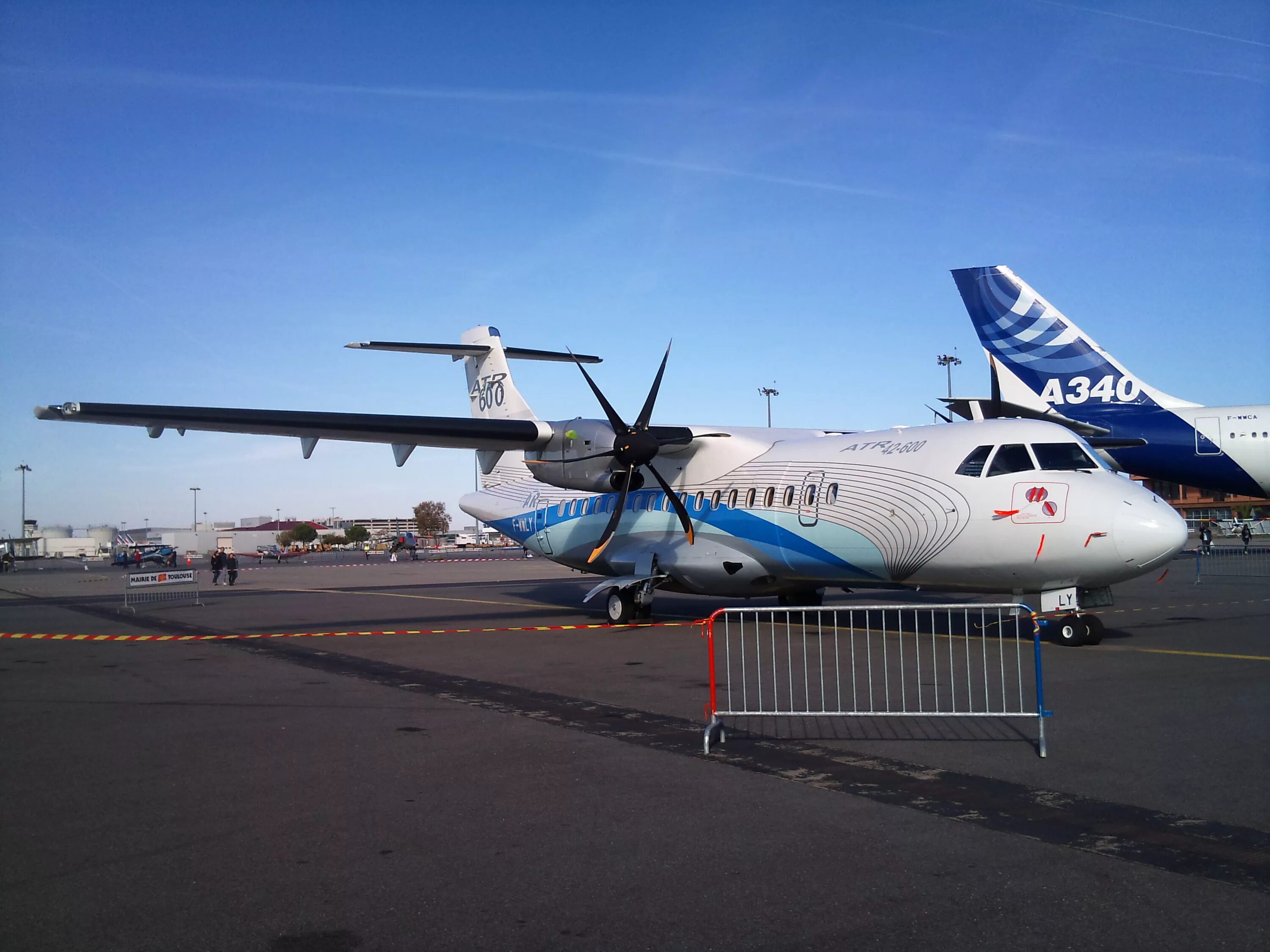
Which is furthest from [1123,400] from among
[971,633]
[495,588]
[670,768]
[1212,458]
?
[670,768]

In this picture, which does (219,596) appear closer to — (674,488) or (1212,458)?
(674,488)

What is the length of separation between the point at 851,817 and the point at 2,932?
13.9 feet

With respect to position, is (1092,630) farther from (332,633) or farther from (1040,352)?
(1040,352)

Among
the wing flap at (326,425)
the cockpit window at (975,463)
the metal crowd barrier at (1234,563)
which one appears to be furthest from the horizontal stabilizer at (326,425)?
the metal crowd barrier at (1234,563)

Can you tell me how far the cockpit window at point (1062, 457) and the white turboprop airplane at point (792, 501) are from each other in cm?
2

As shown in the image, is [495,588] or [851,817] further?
[495,588]

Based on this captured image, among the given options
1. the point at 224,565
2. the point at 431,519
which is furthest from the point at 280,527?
the point at 224,565

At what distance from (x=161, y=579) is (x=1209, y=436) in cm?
2854

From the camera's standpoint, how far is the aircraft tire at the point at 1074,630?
1207cm

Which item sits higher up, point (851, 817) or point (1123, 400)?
point (1123, 400)

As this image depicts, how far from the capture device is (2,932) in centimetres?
403

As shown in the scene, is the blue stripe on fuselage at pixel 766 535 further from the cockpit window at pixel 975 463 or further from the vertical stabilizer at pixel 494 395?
the vertical stabilizer at pixel 494 395

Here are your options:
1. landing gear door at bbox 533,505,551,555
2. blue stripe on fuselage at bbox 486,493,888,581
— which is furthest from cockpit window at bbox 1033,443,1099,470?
landing gear door at bbox 533,505,551,555

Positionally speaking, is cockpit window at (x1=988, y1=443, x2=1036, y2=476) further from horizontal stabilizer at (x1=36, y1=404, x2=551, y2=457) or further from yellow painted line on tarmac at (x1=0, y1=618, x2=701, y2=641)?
horizontal stabilizer at (x1=36, y1=404, x2=551, y2=457)
